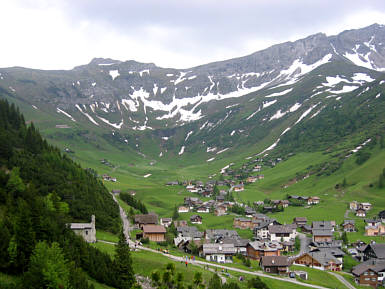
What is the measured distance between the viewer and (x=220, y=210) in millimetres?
151125

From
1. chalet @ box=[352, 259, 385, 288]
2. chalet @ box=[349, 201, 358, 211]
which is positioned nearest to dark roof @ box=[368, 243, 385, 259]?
chalet @ box=[352, 259, 385, 288]

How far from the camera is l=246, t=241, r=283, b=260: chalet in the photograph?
9362 cm

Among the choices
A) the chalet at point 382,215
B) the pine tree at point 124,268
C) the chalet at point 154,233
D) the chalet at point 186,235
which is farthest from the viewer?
the chalet at point 382,215

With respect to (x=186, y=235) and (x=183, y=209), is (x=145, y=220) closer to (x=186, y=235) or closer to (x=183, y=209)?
(x=186, y=235)

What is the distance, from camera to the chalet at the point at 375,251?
290ft

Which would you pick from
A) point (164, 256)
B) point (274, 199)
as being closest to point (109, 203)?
point (164, 256)

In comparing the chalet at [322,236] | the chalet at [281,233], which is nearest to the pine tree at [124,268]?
the chalet at [281,233]

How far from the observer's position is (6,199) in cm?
5628

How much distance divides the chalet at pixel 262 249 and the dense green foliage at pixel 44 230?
35650 millimetres

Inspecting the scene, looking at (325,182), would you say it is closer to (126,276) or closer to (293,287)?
(293,287)

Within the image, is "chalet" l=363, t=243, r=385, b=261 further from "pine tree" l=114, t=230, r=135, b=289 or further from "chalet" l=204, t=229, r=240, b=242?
"pine tree" l=114, t=230, r=135, b=289

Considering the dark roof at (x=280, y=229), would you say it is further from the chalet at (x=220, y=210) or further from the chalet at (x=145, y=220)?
the chalet at (x=220, y=210)

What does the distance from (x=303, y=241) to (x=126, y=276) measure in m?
73.7

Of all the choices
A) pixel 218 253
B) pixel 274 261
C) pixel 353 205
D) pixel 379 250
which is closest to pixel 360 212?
pixel 353 205
